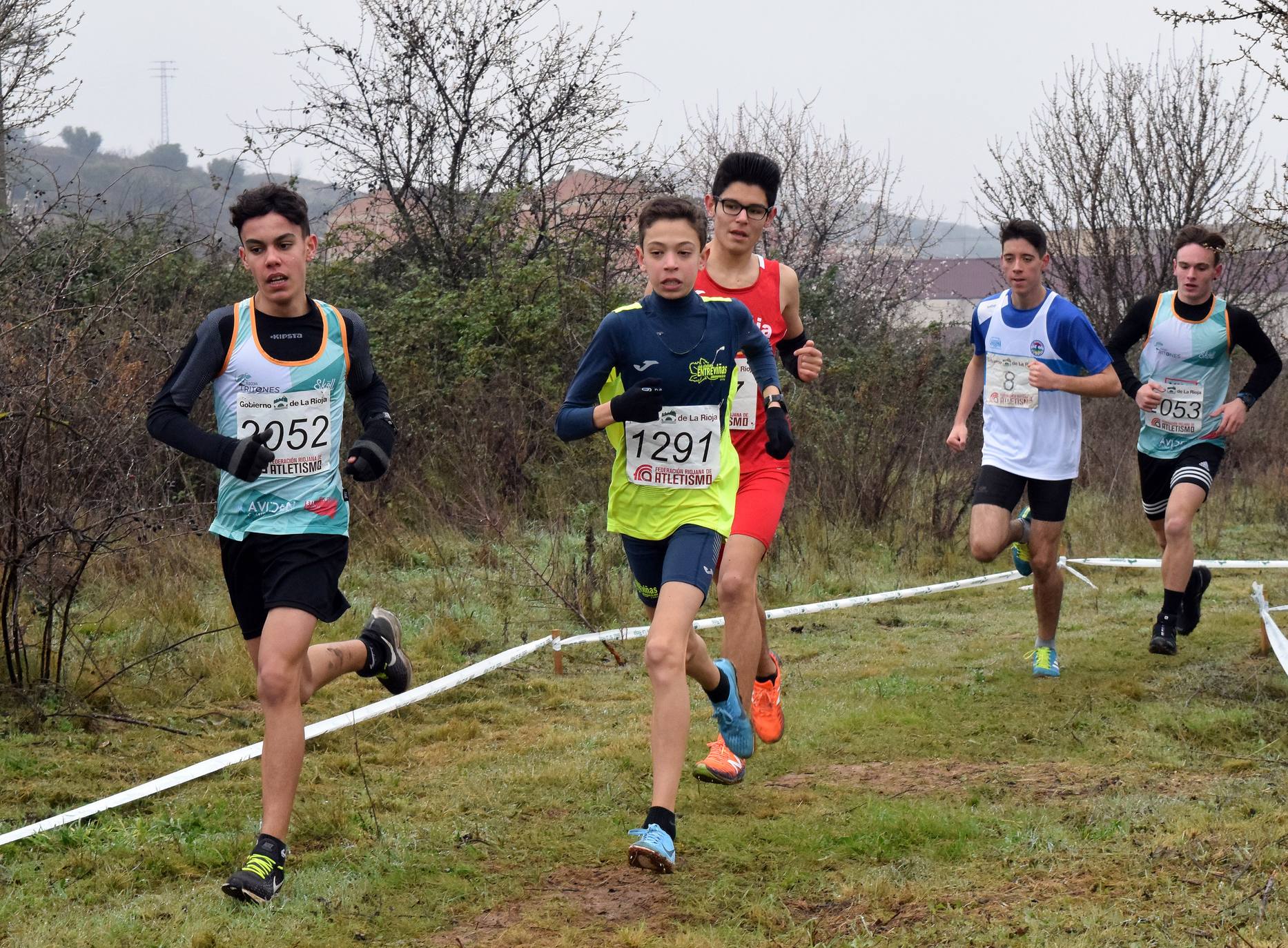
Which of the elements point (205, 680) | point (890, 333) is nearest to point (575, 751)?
point (205, 680)

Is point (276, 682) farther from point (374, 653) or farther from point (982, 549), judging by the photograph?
point (982, 549)

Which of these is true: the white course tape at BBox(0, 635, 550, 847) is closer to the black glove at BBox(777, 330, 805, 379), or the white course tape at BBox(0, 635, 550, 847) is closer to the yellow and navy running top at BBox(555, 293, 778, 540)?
the yellow and navy running top at BBox(555, 293, 778, 540)

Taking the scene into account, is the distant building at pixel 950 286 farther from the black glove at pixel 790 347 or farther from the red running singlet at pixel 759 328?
the red running singlet at pixel 759 328

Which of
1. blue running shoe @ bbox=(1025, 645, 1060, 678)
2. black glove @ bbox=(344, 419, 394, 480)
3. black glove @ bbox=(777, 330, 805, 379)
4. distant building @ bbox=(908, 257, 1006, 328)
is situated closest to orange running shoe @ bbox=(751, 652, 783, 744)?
black glove @ bbox=(777, 330, 805, 379)

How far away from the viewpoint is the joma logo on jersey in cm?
483

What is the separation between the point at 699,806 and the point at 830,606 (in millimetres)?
4254

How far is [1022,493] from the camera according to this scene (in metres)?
7.23

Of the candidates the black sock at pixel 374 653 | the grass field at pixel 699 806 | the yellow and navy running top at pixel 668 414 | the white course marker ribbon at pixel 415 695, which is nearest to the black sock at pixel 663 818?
the grass field at pixel 699 806

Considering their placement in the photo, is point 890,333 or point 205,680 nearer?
point 205,680

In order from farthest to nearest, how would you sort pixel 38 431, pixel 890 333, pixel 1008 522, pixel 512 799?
pixel 890 333 < pixel 1008 522 < pixel 38 431 < pixel 512 799

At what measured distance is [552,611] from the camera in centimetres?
905

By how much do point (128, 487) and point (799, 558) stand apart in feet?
17.4

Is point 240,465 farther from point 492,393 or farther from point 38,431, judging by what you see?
point 492,393

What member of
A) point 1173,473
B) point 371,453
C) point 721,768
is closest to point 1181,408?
point 1173,473
